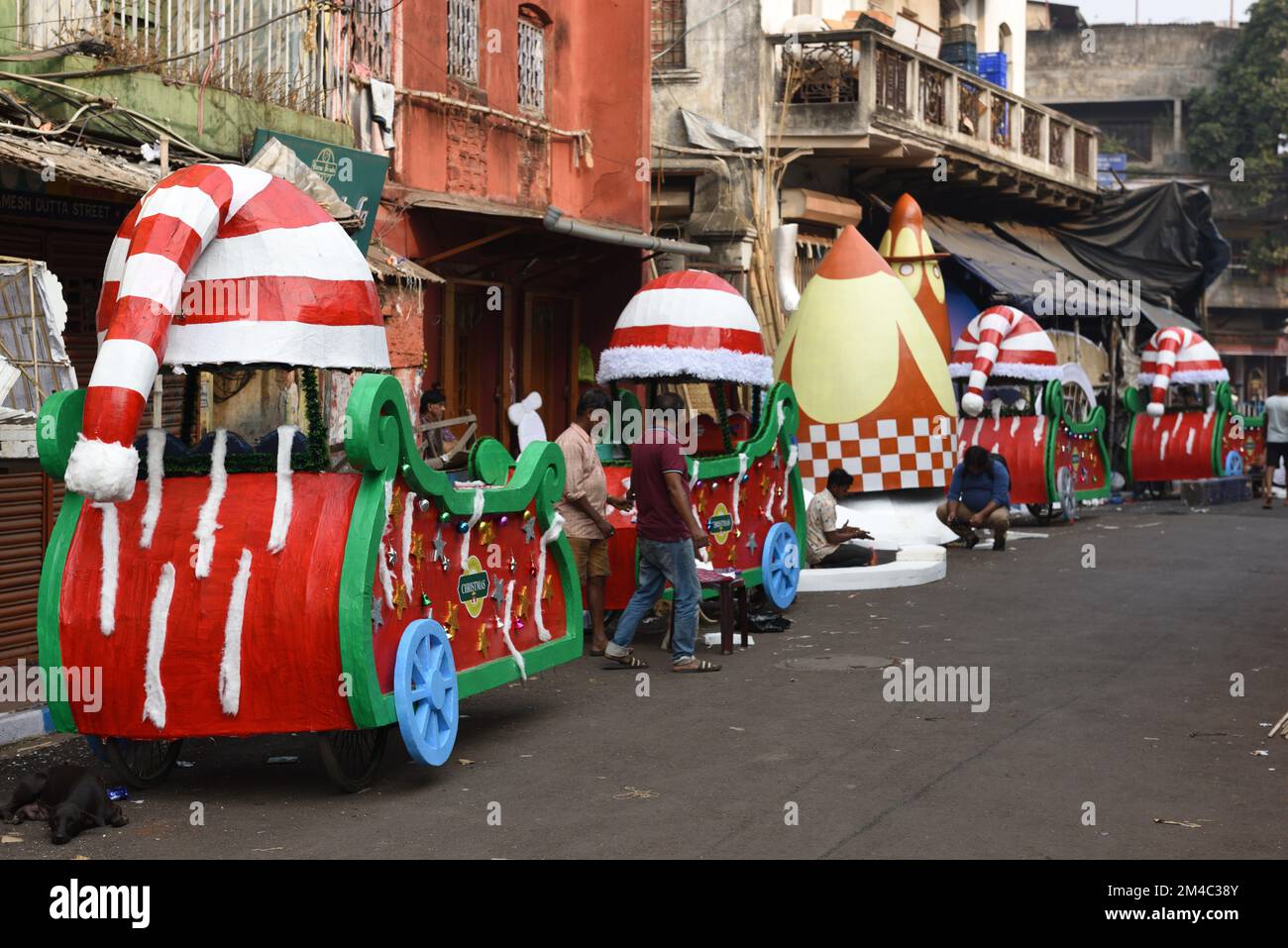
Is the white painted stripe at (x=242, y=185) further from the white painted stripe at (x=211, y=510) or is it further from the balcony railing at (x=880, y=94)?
the balcony railing at (x=880, y=94)

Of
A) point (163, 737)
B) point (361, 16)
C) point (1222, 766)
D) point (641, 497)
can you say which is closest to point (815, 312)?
point (361, 16)

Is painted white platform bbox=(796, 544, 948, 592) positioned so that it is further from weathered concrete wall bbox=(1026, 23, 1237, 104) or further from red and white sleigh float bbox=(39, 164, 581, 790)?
weathered concrete wall bbox=(1026, 23, 1237, 104)

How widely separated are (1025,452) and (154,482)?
15.1 metres

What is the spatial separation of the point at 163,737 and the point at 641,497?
4292 millimetres

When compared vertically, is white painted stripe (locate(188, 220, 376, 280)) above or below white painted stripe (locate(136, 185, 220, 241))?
below

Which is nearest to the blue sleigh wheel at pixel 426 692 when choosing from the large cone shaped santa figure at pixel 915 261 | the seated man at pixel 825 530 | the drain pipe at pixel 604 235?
the seated man at pixel 825 530

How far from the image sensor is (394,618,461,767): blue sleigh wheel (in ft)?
24.2

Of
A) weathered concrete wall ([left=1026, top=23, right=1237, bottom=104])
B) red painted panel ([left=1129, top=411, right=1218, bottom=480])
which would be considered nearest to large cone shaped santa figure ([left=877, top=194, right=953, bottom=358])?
red painted panel ([left=1129, top=411, right=1218, bottom=480])

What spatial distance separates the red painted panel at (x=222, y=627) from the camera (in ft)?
23.4

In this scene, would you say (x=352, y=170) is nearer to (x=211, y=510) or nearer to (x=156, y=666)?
(x=211, y=510)

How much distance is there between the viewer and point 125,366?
6.77m

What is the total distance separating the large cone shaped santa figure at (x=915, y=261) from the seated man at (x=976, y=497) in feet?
11.9

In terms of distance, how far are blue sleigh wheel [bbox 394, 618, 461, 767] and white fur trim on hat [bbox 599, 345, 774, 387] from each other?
211 inches

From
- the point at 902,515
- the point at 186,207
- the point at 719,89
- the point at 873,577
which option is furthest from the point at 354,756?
the point at 719,89
